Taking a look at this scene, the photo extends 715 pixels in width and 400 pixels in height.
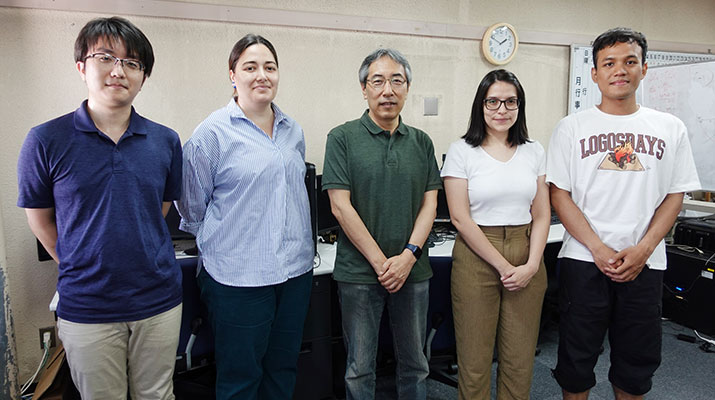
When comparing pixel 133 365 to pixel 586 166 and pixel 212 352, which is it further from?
pixel 586 166

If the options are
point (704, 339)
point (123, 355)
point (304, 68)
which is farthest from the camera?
point (704, 339)

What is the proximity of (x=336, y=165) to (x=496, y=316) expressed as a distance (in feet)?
2.79

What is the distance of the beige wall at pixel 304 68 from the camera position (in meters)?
2.14

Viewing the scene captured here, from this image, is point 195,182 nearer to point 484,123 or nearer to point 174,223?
point 174,223

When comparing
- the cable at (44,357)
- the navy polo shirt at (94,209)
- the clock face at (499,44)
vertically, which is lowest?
the cable at (44,357)

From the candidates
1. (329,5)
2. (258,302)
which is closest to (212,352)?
(258,302)

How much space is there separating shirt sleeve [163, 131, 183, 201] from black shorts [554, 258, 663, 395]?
149 cm

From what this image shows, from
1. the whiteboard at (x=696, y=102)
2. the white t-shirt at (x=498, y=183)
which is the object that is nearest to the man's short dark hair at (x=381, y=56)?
the white t-shirt at (x=498, y=183)

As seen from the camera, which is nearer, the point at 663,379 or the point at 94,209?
the point at 94,209

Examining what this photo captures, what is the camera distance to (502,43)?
→ 10.1 feet

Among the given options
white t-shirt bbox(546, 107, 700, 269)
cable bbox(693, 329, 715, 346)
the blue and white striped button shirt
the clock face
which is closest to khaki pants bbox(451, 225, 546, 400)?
white t-shirt bbox(546, 107, 700, 269)

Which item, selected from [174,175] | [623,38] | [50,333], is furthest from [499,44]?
[50,333]

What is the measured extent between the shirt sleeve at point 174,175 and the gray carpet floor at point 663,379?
1.47m

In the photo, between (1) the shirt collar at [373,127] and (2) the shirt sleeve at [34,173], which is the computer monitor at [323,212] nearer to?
(1) the shirt collar at [373,127]
